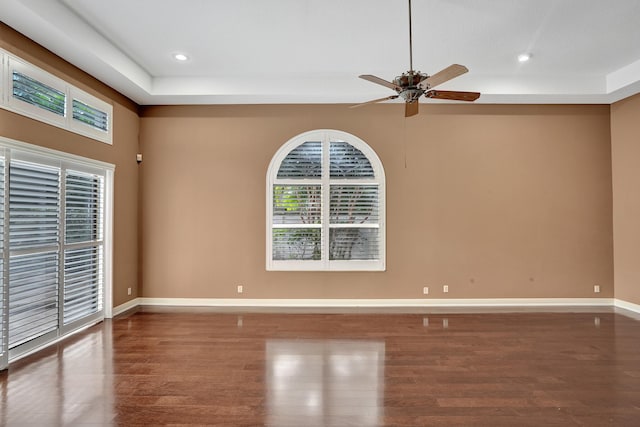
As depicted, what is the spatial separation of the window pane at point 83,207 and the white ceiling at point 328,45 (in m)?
1.32

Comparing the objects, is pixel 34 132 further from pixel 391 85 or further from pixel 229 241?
pixel 391 85

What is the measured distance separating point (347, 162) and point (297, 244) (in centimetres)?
145

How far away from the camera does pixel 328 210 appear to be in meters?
5.23

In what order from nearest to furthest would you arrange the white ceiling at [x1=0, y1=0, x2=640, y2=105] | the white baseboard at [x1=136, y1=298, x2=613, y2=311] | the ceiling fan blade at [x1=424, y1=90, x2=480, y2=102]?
the ceiling fan blade at [x1=424, y1=90, x2=480, y2=102], the white ceiling at [x1=0, y1=0, x2=640, y2=105], the white baseboard at [x1=136, y1=298, x2=613, y2=311]

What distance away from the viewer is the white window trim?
3.15 metres

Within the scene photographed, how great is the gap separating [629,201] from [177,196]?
6646mm

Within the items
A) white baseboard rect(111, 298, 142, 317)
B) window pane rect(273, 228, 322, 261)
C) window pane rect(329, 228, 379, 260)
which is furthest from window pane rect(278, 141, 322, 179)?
white baseboard rect(111, 298, 142, 317)

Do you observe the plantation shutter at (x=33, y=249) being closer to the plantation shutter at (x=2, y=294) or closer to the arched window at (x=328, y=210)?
the plantation shutter at (x=2, y=294)

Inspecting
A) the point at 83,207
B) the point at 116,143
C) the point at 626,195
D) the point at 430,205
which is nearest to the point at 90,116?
the point at 116,143

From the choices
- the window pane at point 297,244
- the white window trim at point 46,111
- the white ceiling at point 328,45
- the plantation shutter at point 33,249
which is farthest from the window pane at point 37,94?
the window pane at point 297,244

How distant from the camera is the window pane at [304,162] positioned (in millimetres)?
5281

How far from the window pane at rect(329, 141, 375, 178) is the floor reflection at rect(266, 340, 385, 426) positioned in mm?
2489

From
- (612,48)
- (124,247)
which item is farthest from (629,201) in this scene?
(124,247)

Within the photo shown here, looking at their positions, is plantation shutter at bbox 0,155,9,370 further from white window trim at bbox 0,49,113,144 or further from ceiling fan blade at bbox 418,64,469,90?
ceiling fan blade at bbox 418,64,469,90
